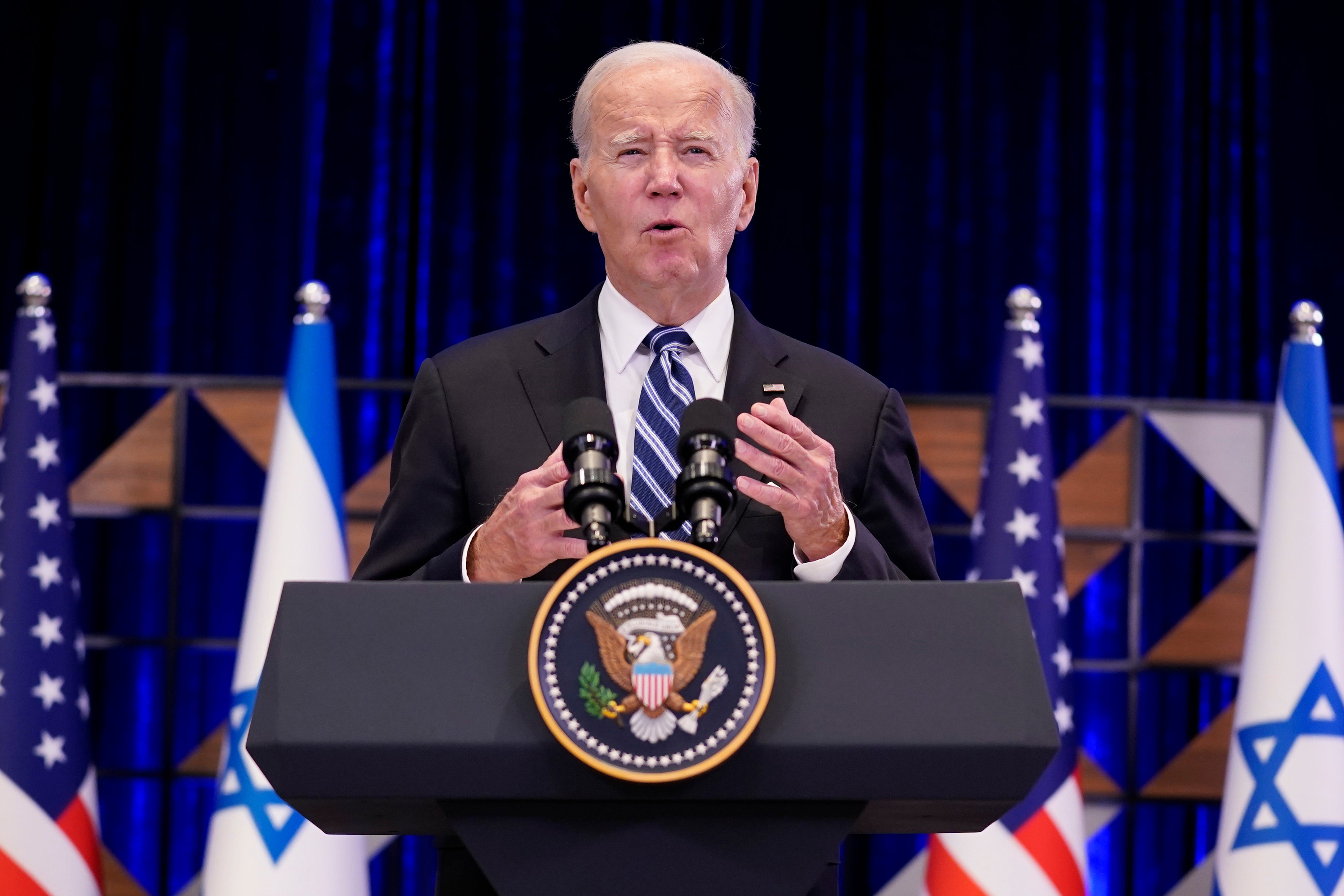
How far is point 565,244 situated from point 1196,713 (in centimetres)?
244

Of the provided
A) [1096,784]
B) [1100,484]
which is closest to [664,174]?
[1100,484]

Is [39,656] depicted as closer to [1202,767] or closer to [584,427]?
[584,427]

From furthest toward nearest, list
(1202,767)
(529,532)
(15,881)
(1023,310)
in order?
1. (1202,767)
2. (1023,310)
3. (15,881)
4. (529,532)

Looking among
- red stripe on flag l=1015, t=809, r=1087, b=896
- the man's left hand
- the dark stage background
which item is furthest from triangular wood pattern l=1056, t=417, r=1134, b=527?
the man's left hand

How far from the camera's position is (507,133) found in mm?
4543

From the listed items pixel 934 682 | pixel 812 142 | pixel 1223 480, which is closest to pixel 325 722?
pixel 934 682

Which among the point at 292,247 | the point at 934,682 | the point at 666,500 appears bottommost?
the point at 934,682

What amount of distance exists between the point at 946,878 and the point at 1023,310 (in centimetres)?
131

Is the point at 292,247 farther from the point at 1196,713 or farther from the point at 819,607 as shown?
the point at 819,607

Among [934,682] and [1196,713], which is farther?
[1196,713]

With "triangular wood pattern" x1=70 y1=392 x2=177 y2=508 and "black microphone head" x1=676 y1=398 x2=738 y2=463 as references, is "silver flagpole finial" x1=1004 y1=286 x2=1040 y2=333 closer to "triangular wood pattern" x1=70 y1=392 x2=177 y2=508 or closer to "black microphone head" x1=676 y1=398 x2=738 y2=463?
"triangular wood pattern" x1=70 y1=392 x2=177 y2=508

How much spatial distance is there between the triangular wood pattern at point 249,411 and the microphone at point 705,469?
A: 2.91 meters

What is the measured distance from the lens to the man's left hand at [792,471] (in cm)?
117

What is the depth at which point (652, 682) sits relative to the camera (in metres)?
1.03
